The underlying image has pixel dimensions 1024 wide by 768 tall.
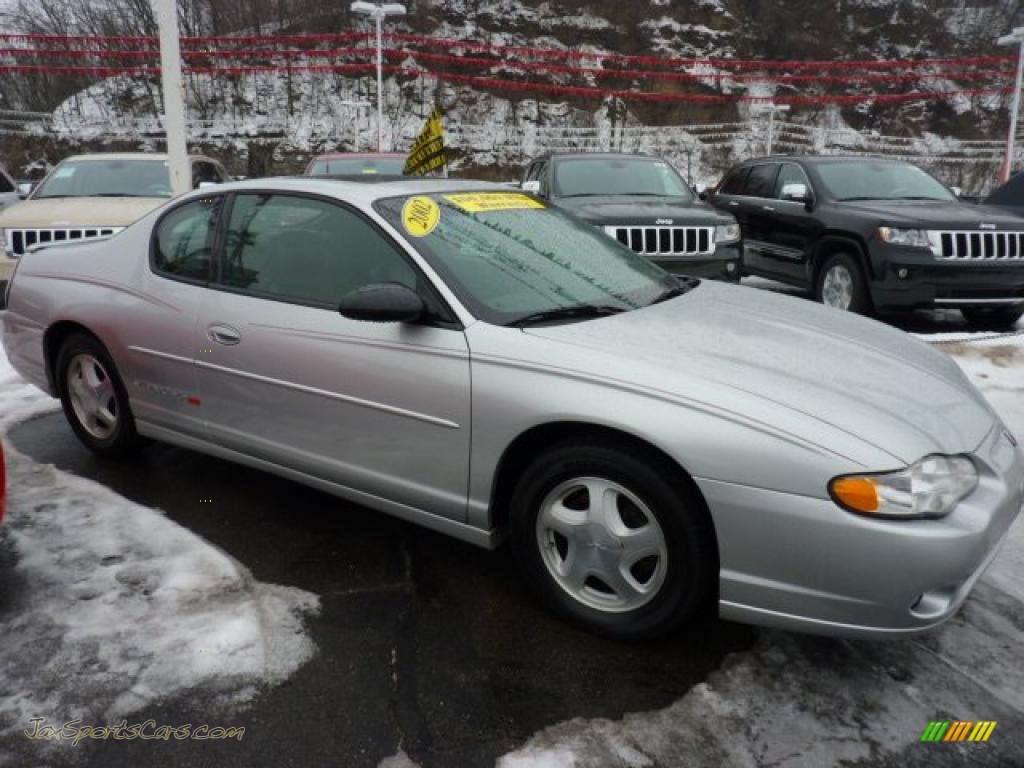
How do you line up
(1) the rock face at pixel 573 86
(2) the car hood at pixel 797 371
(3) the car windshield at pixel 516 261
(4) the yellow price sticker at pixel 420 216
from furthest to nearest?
1. (1) the rock face at pixel 573 86
2. (4) the yellow price sticker at pixel 420 216
3. (3) the car windshield at pixel 516 261
4. (2) the car hood at pixel 797 371

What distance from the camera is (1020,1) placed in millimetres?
39906

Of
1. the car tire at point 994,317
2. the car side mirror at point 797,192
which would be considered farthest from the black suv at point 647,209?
the car tire at point 994,317

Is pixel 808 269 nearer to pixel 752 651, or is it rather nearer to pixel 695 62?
pixel 752 651

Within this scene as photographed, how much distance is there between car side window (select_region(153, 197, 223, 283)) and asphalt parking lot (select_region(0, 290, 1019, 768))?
110cm

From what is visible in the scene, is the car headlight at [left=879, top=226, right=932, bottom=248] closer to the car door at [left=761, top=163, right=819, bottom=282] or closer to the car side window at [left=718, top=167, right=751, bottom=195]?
the car door at [left=761, top=163, right=819, bottom=282]

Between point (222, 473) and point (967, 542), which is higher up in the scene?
point (967, 542)

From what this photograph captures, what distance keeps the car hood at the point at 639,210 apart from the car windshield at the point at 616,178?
225 millimetres

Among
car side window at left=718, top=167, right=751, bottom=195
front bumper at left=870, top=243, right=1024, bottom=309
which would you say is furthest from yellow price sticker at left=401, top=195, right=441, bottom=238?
car side window at left=718, top=167, right=751, bottom=195

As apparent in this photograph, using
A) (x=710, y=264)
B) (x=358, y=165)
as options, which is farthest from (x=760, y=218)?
(x=358, y=165)

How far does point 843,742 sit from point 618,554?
2.67 ft

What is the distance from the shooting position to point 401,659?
2543 mm

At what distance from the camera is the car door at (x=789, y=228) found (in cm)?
802

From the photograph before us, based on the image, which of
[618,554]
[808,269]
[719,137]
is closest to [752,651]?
[618,554]

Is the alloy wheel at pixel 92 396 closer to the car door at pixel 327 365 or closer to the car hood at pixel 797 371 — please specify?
the car door at pixel 327 365
